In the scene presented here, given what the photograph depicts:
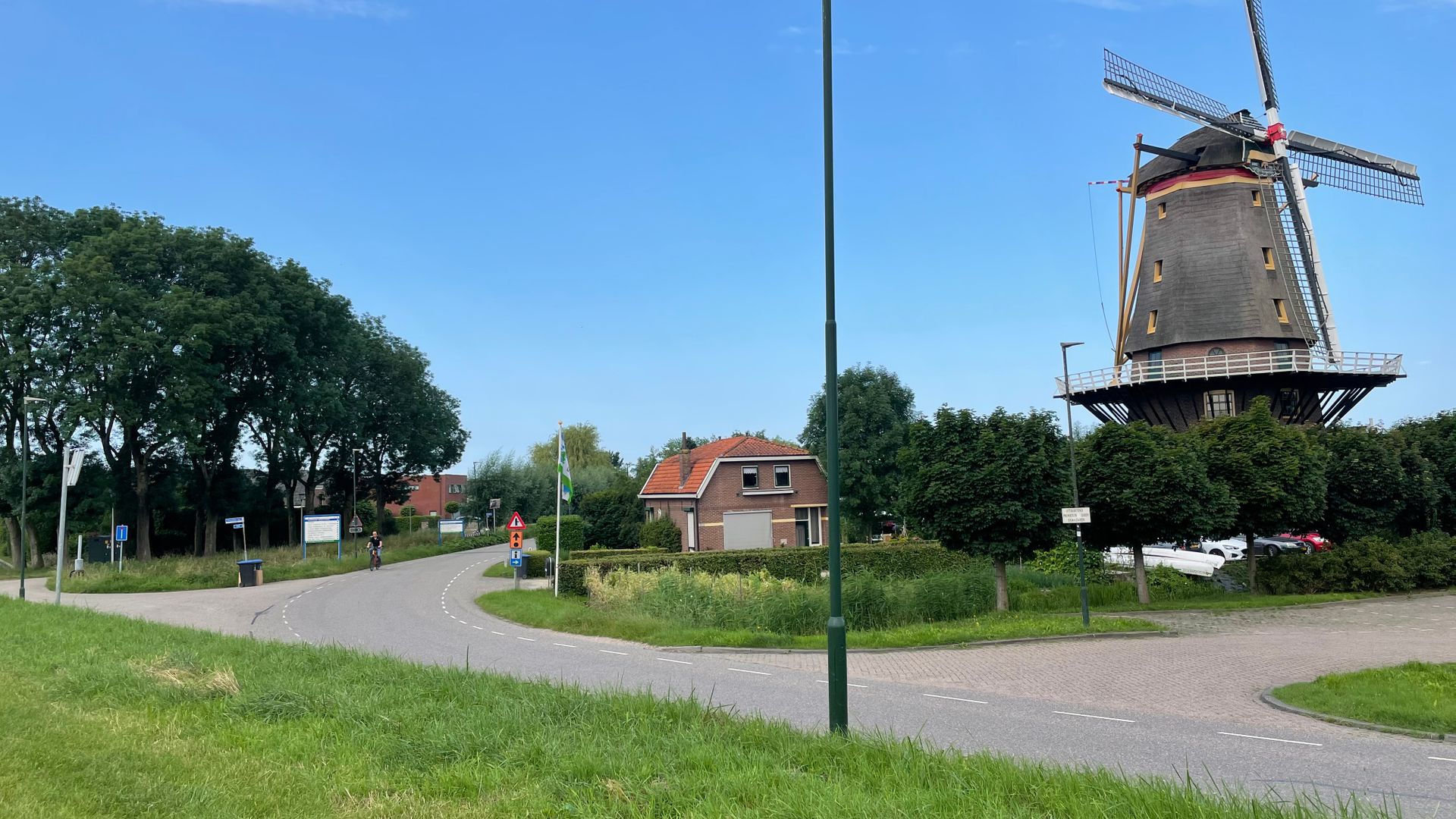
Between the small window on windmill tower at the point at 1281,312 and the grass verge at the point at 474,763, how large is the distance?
39.5m

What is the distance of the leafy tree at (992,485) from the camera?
22547mm

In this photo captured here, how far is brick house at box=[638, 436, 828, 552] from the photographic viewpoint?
44.3 m

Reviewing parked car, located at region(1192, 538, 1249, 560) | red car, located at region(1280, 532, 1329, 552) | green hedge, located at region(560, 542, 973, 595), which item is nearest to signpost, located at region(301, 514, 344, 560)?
green hedge, located at region(560, 542, 973, 595)

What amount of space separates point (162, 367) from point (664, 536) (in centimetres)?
2510

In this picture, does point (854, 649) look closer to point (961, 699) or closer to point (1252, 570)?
point (961, 699)

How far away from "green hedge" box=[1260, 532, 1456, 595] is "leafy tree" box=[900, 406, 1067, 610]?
→ 32.8 feet

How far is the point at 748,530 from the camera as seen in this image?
148 feet

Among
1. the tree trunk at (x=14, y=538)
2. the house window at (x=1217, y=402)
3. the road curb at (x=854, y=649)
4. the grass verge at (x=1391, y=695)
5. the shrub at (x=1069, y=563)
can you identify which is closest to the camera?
the grass verge at (x=1391, y=695)

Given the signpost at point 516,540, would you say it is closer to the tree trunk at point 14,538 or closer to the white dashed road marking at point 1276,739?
the white dashed road marking at point 1276,739

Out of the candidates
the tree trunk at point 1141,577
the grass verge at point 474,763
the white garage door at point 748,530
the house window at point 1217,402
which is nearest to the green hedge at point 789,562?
the tree trunk at point 1141,577

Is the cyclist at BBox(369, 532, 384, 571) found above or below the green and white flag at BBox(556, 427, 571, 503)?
below

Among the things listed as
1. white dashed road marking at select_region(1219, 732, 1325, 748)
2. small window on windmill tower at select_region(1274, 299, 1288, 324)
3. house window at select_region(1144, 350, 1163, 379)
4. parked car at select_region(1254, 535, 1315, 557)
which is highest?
small window on windmill tower at select_region(1274, 299, 1288, 324)

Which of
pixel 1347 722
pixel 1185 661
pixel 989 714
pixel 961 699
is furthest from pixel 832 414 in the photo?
pixel 1185 661

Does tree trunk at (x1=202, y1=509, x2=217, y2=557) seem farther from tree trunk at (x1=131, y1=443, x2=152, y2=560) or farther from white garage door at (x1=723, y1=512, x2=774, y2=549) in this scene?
white garage door at (x1=723, y1=512, x2=774, y2=549)
